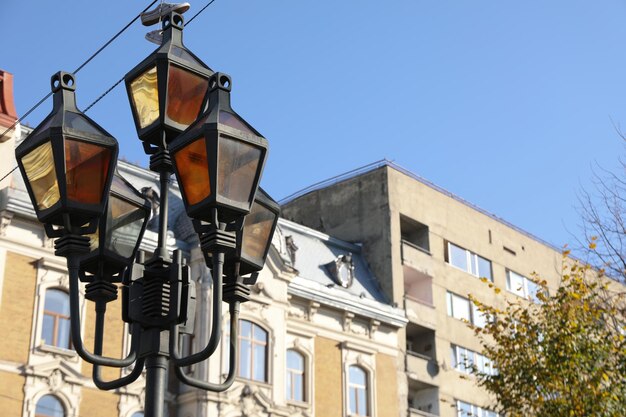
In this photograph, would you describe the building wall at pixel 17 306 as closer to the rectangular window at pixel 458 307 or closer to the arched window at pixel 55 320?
the arched window at pixel 55 320

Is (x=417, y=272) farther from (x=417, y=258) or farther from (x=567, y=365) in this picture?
(x=567, y=365)

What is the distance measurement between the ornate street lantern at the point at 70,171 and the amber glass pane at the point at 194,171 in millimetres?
493

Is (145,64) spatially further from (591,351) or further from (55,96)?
(591,351)

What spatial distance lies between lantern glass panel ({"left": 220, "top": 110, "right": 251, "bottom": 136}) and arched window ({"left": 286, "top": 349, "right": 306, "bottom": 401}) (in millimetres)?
23969

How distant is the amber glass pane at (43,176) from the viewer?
6.41 m

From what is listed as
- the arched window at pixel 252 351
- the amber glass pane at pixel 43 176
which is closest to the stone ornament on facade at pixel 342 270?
the arched window at pixel 252 351

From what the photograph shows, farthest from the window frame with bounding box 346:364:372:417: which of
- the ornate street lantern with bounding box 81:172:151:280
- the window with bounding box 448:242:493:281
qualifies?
the ornate street lantern with bounding box 81:172:151:280

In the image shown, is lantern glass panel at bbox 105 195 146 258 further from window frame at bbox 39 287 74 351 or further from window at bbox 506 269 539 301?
window at bbox 506 269 539 301

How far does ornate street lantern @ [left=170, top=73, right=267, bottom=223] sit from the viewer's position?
20.0 feet

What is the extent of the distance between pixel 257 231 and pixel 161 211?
682mm

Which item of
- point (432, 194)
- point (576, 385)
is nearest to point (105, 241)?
point (576, 385)

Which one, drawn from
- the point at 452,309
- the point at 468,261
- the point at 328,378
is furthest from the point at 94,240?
the point at 468,261

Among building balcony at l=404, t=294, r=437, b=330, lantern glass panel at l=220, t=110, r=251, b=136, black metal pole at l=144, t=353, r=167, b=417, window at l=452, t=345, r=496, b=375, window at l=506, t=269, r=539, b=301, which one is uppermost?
window at l=506, t=269, r=539, b=301

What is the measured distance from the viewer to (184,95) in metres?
7.31
